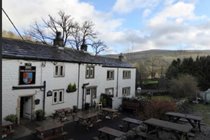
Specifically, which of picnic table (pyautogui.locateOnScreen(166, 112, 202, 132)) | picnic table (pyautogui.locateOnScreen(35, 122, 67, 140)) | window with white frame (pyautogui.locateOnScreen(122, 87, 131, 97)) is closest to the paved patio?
picnic table (pyautogui.locateOnScreen(35, 122, 67, 140))

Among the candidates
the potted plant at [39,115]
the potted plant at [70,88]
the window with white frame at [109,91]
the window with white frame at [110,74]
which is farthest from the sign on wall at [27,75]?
the window with white frame at [110,74]

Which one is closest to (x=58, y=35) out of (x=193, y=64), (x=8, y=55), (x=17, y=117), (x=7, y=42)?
(x=7, y=42)

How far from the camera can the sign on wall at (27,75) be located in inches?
551

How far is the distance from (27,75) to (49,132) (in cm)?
491

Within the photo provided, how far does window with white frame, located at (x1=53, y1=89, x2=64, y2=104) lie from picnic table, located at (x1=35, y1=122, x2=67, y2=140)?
211 inches

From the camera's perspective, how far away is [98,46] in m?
46.2

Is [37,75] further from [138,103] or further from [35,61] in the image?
[138,103]

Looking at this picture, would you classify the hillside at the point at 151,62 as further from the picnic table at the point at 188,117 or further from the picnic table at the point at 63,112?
the picnic table at the point at 188,117

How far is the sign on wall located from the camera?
14.0 m

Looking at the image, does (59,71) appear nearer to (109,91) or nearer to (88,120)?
(88,120)

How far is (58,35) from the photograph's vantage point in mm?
21266

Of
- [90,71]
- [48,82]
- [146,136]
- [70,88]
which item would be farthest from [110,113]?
[146,136]

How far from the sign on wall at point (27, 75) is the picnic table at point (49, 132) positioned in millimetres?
4435

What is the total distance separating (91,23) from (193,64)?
76.6ft
